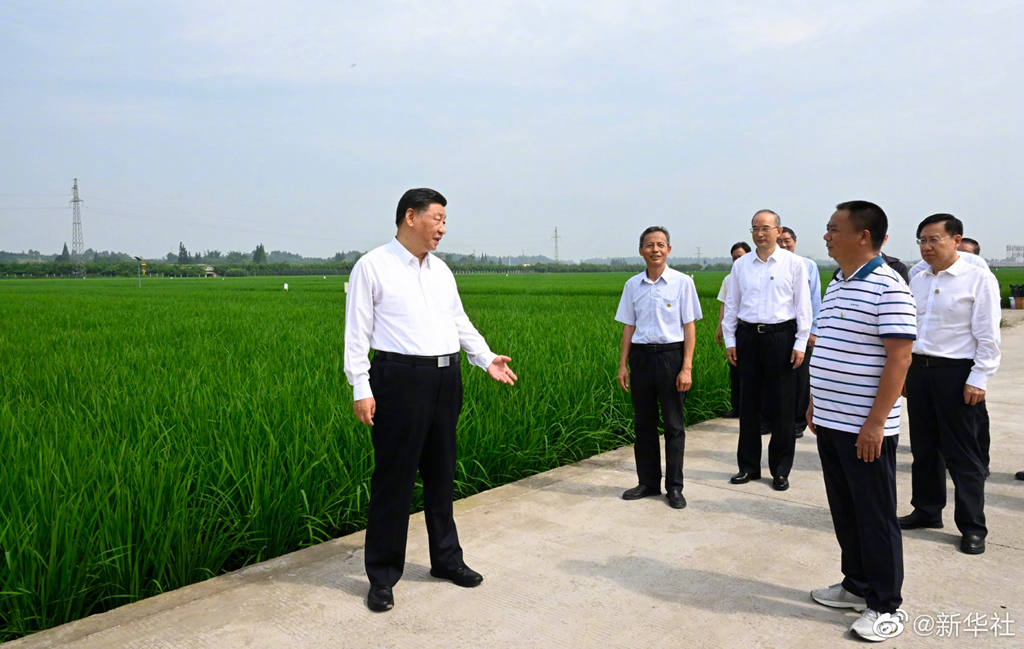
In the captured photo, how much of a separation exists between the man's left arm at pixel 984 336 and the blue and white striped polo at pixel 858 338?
1.34m

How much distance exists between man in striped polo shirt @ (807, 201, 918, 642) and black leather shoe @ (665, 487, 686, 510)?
1.48m

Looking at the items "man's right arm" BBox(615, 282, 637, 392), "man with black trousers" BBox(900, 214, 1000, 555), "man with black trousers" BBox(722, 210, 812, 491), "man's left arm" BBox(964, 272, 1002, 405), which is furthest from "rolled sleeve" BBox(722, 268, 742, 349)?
"man's left arm" BBox(964, 272, 1002, 405)

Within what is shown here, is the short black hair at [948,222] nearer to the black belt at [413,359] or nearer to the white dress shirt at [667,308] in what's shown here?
the white dress shirt at [667,308]

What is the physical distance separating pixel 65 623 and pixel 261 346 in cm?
767

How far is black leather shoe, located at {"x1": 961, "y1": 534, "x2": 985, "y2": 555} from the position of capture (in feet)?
11.7

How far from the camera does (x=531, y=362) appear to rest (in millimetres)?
7965

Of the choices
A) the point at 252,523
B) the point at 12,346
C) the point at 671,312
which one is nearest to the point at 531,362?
the point at 671,312

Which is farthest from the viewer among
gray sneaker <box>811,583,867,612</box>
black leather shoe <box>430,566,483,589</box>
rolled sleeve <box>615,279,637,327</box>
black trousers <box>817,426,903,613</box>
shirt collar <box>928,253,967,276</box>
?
rolled sleeve <box>615,279,637,327</box>

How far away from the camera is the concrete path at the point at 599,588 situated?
8.96 feet

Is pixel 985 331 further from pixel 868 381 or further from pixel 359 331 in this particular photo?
pixel 359 331

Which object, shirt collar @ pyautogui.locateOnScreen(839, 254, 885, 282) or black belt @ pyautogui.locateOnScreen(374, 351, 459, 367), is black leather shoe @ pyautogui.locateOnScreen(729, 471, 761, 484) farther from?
black belt @ pyautogui.locateOnScreen(374, 351, 459, 367)

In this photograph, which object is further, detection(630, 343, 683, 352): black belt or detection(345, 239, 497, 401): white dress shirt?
detection(630, 343, 683, 352): black belt

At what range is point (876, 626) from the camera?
8.86 ft

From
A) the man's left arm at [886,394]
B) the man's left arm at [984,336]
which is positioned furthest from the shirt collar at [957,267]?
the man's left arm at [886,394]
